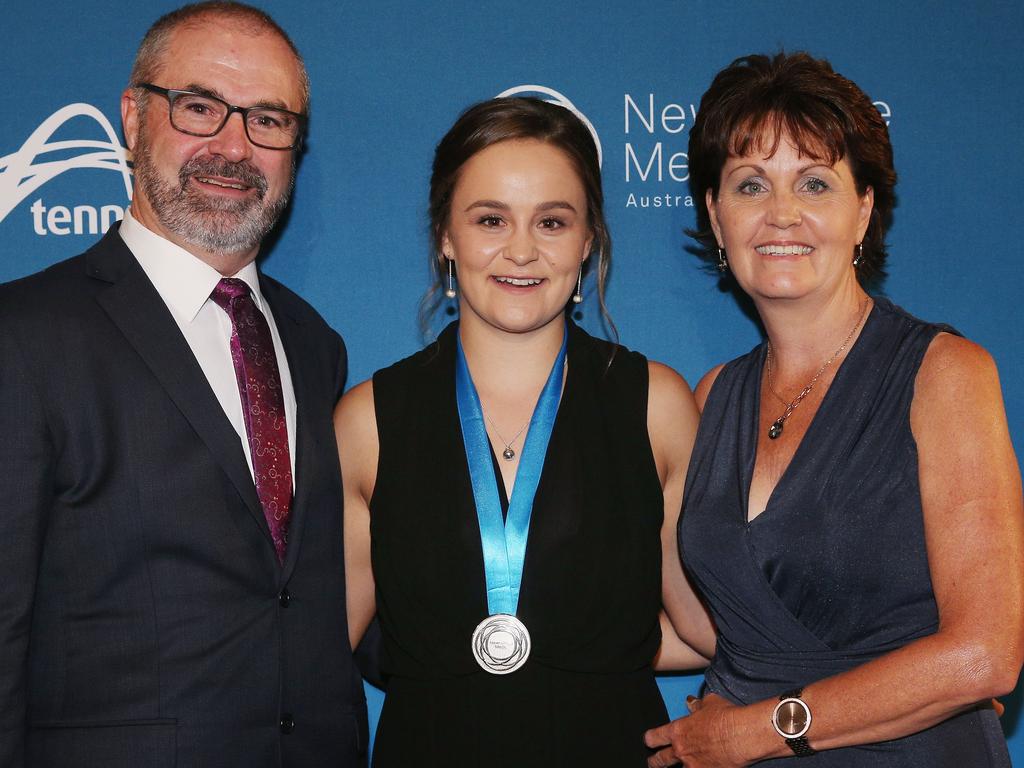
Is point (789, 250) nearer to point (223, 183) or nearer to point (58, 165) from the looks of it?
point (223, 183)

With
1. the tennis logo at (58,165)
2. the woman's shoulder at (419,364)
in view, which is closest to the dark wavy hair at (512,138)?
the woman's shoulder at (419,364)

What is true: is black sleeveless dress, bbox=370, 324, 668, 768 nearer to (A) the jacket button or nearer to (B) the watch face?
(A) the jacket button

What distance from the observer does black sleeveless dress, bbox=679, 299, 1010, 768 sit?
2088mm

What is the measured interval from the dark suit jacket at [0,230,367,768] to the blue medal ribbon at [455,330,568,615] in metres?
0.47

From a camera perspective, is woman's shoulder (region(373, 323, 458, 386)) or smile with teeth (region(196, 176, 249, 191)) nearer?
smile with teeth (region(196, 176, 249, 191))

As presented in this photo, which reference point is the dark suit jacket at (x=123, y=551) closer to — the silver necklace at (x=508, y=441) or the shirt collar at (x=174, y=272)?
the shirt collar at (x=174, y=272)

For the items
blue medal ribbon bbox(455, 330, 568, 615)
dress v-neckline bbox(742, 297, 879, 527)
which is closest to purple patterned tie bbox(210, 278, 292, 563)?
blue medal ribbon bbox(455, 330, 568, 615)

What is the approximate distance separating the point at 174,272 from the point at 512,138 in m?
0.84

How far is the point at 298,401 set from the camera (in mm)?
2439

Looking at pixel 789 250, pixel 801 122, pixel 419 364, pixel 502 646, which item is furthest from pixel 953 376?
pixel 419 364

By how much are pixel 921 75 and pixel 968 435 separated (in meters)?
1.53

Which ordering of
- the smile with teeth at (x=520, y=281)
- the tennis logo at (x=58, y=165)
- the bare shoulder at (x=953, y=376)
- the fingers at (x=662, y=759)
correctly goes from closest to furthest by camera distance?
the bare shoulder at (x=953, y=376) < the fingers at (x=662, y=759) < the smile with teeth at (x=520, y=281) < the tennis logo at (x=58, y=165)

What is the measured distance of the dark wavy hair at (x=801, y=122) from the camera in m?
2.27

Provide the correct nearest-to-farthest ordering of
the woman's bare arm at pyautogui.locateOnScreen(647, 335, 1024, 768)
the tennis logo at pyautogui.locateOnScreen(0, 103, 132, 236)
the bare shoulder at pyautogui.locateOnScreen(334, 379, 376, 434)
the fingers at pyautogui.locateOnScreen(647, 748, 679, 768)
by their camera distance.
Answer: the woman's bare arm at pyautogui.locateOnScreen(647, 335, 1024, 768), the fingers at pyautogui.locateOnScreen(647, 748, 679, 768), the bare shoulder at pyautogui.locateOnScreen(334, 379, 376, 434), the tennis logo at pyautogui.locateOnScreen(0, 103, 132, 236)
